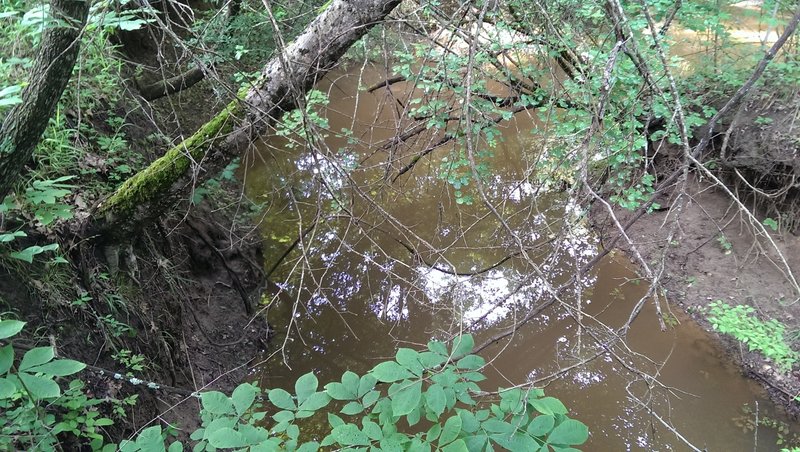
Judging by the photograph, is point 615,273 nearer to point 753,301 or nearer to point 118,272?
point 753,301

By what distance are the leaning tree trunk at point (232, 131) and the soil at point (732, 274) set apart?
290 centimetres

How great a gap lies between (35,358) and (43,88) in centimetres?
112

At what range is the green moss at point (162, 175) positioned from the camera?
242 centimetres

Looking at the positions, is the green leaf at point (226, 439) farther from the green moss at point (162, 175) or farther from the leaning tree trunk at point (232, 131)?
the green moss at point (162, 175)

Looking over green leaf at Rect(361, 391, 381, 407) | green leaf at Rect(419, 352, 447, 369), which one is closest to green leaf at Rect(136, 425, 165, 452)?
green leaf at Rect(361, 391, 381, 407)

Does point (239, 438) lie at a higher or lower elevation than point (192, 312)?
higher

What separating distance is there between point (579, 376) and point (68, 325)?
3.46 m

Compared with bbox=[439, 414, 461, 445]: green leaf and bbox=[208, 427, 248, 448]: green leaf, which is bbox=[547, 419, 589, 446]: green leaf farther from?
bbox=[208, 427, 248, 448]: green leaf

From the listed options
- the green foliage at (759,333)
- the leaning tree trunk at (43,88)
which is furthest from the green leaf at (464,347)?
the green foliage at (759,333)

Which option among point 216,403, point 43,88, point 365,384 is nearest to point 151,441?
point 216,403

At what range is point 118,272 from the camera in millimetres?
2730

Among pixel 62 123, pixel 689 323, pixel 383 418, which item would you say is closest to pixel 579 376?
pixel 689 323

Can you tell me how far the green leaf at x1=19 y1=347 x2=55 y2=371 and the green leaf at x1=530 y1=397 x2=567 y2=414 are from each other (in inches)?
57.0

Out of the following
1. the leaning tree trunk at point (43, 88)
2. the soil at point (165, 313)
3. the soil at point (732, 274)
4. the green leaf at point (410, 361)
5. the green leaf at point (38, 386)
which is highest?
the leaning tree trunk at point (43, 88)
